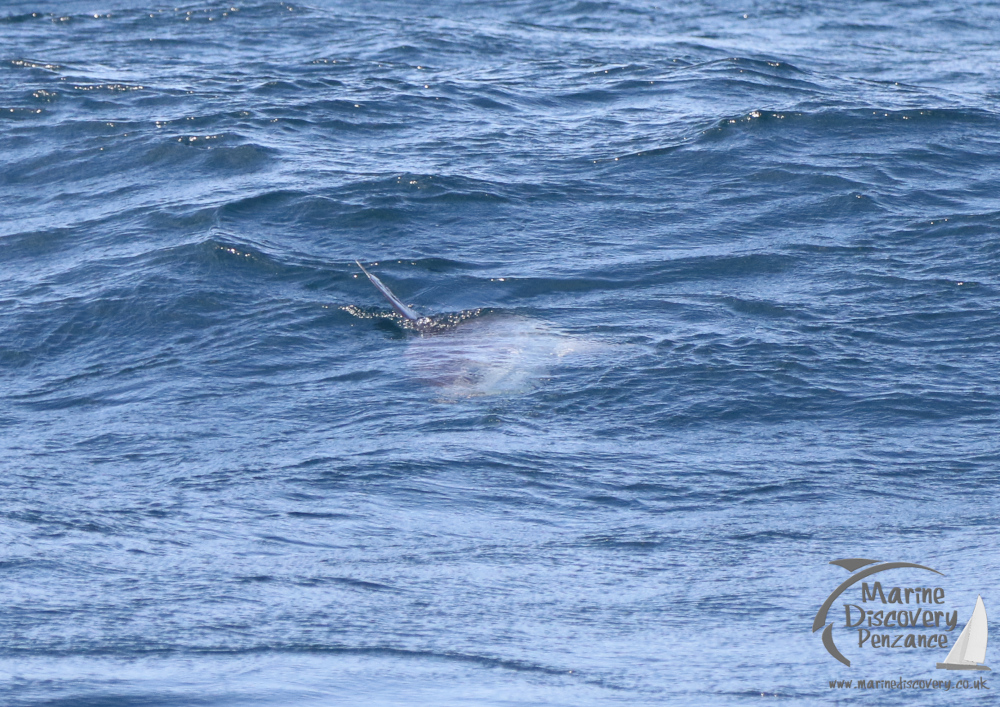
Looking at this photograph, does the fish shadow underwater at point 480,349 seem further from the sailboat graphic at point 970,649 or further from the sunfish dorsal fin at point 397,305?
the sailboat graphic at point 970,649

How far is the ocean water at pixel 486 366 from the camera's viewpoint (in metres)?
6.07

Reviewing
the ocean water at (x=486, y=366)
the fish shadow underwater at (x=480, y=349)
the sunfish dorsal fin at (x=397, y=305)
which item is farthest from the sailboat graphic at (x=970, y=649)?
the sunfish dorsal fin at (x=397, y=305)

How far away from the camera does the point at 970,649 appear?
5.78 metres

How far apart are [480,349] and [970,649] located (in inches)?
205

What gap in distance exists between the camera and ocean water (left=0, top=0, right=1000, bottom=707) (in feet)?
19.9

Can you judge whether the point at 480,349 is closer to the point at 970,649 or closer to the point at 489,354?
the point at 489,354

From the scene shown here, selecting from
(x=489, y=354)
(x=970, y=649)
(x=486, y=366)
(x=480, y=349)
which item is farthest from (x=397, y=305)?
(x=970, y=649)

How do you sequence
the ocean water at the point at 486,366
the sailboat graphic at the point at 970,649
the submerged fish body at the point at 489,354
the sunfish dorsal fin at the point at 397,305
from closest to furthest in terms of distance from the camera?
the sailboat graphic at the point at 970,649 < the ocean water at the point at 486,366 < the submerged fish body at the point at 489,354 < the sunfish dorsal fin at the point at 397,305

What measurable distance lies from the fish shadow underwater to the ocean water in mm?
42

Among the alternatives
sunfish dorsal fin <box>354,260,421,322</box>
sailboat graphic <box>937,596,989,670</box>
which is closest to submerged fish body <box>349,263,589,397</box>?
sunfish dorsal fin <box>354,260,421,322</box>

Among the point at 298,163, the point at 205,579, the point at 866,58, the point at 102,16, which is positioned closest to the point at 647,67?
the point at 866,58

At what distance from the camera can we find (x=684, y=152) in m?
15.0

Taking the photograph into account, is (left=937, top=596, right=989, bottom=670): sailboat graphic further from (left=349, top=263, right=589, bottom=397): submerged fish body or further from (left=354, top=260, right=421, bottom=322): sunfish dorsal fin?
(left=354, top=260, right=421, bottom=322): sunfish dorsal fin

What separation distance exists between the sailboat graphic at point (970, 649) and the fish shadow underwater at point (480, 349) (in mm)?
4270
